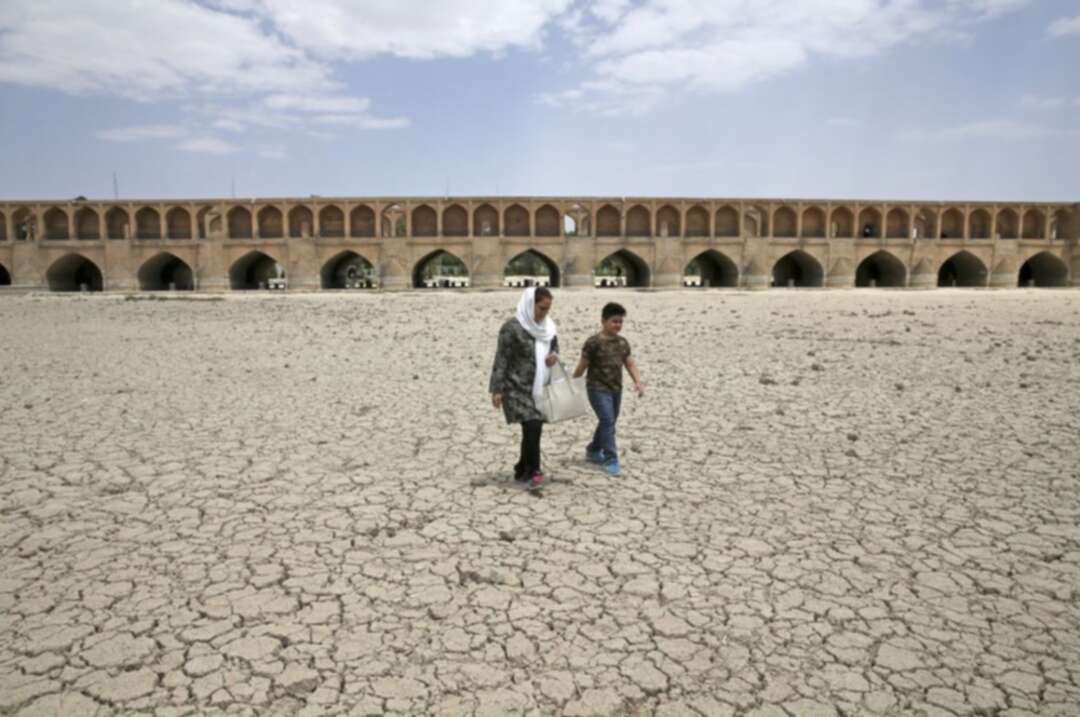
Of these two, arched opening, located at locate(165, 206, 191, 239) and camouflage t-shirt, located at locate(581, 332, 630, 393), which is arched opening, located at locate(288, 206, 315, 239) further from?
camouflage t-shirt, located at locate(581, 332, 630, 393)

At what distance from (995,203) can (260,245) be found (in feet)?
123

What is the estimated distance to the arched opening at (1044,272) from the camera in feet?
122

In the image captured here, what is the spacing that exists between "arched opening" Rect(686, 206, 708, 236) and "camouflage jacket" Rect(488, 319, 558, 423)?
33011mm

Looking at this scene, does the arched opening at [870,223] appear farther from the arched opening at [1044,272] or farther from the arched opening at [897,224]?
the arched opening at [1044,272]

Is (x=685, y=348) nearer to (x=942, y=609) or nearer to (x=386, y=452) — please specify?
A: (x=386, y=452)

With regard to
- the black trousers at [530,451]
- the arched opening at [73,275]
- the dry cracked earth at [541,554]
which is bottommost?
the dry cracked earth at [541,554]

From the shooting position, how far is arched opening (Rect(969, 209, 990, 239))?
37.3m

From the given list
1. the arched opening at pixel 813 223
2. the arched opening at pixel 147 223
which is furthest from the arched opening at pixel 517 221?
the arched opening at pixel 147 223

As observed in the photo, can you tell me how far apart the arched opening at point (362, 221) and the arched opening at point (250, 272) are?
3.97 meters

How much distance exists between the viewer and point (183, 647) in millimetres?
2617

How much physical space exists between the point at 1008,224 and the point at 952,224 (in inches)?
124

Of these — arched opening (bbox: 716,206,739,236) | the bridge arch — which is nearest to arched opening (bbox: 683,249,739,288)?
arched opening (bbox: 716,206,739,236)

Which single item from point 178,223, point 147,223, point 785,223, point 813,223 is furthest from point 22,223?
point 813,223

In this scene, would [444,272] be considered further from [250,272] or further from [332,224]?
[332,224]
